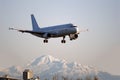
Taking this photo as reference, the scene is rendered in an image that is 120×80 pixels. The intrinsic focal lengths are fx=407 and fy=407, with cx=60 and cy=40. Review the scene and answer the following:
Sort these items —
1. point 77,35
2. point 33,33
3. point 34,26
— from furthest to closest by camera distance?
point 34,26 → point 33,33 → point 77,35

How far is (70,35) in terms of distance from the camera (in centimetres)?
15275

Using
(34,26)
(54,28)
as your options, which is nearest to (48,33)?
(54,28)

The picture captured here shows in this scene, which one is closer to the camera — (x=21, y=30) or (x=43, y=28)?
(x=21, y=30)

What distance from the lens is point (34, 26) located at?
645 feet

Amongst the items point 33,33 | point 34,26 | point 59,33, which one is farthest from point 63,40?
point 34,26

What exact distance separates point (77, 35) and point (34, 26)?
160 feet

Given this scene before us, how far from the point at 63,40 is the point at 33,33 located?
48.8 feet

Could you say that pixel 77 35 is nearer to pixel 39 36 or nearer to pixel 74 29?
pixel 74 29

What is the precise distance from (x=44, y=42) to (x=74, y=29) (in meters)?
12.6

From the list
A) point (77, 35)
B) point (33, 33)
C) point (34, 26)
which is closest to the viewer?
point (77, 35)

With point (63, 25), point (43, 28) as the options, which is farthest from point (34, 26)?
point (63, 25)

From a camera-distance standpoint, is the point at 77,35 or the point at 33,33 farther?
the point at 33,33

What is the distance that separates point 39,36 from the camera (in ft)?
529

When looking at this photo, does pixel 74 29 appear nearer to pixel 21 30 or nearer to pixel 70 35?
pixel 70 35
